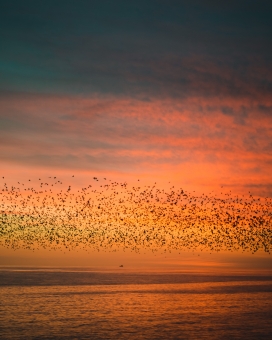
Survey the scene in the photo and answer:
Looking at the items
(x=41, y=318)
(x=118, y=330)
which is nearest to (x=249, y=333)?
(x=118, y=330)

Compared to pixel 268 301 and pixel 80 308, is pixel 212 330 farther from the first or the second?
pixel 268 301

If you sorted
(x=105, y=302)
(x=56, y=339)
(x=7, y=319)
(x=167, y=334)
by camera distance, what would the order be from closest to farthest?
(x=56, y=339), (x=167, y=334), (x=7, y=319), (x=105, y=302)

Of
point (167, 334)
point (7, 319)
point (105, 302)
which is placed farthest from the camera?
point (105, 302)

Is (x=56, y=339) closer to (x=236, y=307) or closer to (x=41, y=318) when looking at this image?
(x=41, y=318)

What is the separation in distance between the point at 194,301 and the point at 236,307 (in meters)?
12.0

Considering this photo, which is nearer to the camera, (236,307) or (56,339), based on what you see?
(56,339)

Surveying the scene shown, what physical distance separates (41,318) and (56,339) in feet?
55.7

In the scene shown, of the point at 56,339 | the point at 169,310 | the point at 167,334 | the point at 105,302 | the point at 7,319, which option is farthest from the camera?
the point at 105,302

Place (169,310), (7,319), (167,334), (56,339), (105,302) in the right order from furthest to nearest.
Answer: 1. (105,302)
2. (169,310)
3. (7,319)
4. (167,334)
5. (56,339)

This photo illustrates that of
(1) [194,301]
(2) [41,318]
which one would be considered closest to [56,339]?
(2) [41,318]

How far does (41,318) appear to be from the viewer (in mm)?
72500

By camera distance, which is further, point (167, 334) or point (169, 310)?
point (169, 310)

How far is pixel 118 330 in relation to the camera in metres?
64.3

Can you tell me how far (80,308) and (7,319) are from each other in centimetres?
1804
